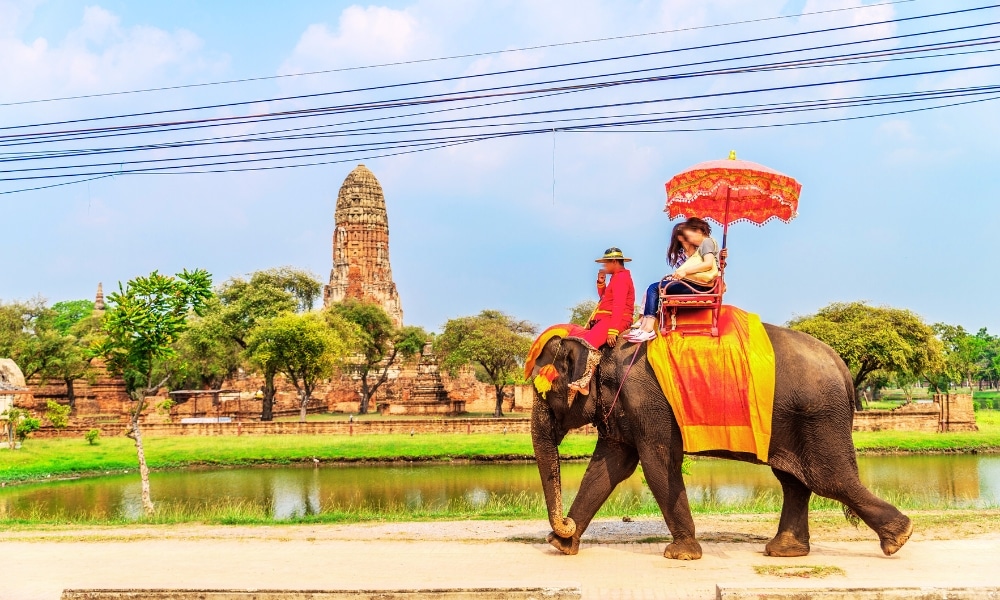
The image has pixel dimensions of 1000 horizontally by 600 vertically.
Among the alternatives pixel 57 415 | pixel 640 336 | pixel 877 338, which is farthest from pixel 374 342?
Result: pixel 640 336

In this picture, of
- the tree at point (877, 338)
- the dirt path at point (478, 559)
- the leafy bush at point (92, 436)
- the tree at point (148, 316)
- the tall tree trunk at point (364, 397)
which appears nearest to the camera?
the dirt path at point (478, 559)

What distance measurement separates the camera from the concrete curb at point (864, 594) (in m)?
5.64

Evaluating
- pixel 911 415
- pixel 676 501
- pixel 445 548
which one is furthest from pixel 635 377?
pixel 911 415

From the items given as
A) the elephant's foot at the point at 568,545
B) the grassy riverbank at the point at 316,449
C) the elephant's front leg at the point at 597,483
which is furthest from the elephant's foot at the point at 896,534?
the grassy riverbank at the point at 316,449

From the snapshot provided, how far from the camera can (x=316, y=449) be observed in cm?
2791

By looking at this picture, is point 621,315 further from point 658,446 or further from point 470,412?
point 470,412

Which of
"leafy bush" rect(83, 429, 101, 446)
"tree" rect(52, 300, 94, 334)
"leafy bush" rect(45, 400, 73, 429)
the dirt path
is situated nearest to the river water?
"leafy bush" rect(83, 429, 101, 446)

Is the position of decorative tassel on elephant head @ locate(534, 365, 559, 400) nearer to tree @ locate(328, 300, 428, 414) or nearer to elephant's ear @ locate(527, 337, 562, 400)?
elephant's ear @ locate(527, 337, 562, 400)

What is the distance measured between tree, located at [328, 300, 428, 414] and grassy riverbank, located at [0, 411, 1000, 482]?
59.9 feet

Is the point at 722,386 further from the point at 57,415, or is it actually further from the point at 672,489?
the point at 57,415

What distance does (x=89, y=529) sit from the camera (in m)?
10.8

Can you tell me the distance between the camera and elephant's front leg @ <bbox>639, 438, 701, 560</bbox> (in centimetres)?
752

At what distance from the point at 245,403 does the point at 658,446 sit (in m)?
43.6

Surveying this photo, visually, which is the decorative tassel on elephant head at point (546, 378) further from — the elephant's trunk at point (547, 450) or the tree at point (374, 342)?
the tree at point (374, 342)
